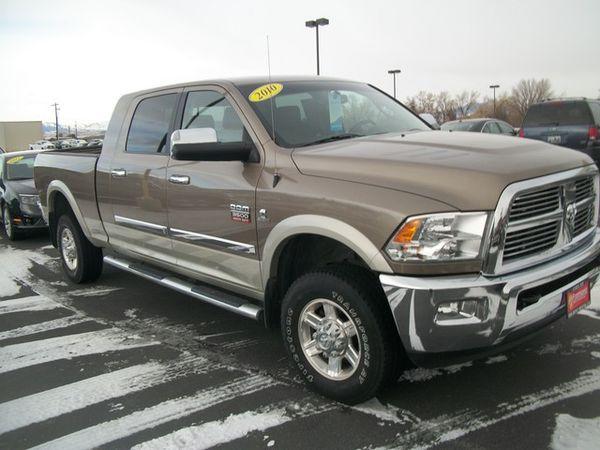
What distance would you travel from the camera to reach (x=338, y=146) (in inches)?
136

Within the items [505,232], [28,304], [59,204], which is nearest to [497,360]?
[505,232]

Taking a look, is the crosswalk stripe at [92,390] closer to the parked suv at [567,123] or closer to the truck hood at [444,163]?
the truck hood at [444,163]

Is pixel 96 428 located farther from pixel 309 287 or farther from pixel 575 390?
pixel 575 390

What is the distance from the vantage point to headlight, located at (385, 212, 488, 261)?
262cm

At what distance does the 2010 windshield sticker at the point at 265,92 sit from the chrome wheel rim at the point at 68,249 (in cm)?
340

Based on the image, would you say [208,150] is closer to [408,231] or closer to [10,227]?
[408,231]

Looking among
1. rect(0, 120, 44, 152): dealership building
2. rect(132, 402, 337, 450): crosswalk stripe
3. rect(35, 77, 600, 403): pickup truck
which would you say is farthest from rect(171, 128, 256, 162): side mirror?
rect(0, 120, 44, 152): dealership building

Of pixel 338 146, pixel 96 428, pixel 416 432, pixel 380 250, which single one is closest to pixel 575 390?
pixel 416 432

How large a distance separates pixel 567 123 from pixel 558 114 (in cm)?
30

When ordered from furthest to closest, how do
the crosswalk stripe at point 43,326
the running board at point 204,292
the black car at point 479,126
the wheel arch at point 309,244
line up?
the black car at point 479,126, the crosswalk stripe at point 43,326, the running board at point 204,292, the wheel arch at point 309,244

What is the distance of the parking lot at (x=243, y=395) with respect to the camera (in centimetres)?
292

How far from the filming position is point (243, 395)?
3.43 meters

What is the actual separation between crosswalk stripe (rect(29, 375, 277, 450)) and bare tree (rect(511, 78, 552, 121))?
85.6 m

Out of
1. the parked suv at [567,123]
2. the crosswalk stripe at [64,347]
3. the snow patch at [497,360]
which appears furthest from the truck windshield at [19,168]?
the parked suv at [567,123]
